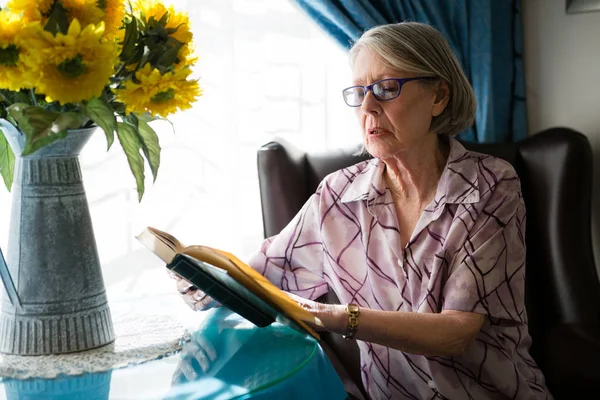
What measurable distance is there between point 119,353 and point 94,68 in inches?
19.1

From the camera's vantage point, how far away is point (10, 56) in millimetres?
1062

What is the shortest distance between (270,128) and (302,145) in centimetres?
14

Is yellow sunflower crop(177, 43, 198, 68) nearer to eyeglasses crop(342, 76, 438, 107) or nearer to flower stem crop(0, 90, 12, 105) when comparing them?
flower stem crop(0, 90, 12, 105)

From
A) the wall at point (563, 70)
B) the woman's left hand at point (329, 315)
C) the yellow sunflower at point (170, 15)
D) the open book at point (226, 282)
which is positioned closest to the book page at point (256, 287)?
the open book at point (226, 282)

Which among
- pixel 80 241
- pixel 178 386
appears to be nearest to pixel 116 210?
pixel 80 241

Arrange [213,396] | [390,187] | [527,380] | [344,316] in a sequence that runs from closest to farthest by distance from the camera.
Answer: [213,396] → [344,316] → [527,380] → [390,187]

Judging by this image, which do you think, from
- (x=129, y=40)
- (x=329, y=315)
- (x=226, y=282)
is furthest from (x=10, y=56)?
(x=329, y=315)

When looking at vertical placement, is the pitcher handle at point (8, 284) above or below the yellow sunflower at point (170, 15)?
below

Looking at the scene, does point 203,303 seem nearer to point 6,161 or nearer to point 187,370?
point 187,370

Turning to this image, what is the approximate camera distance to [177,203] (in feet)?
8.27

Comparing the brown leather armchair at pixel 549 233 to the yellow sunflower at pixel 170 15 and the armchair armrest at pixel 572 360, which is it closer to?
the armchair armrest at pixel 572 360

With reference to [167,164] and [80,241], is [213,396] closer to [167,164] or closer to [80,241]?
[80,241]

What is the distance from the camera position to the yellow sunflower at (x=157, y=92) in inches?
43.6

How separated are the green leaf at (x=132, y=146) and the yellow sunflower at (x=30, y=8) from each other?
215 millimetres
